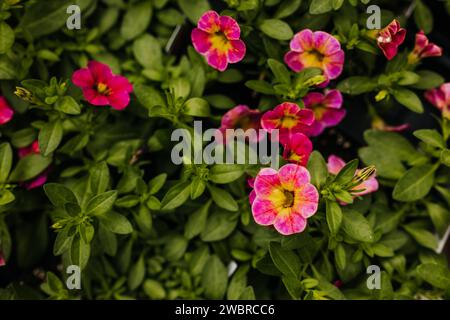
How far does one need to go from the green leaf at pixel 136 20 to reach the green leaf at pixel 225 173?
471mm

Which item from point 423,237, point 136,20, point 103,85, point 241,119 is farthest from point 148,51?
point 423,237

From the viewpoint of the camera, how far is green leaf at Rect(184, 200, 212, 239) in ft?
4.22

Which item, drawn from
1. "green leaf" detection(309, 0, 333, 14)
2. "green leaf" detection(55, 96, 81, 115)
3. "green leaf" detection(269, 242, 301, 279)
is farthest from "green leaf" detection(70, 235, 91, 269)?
"green leaf" detection(309, 0, 333, 14)

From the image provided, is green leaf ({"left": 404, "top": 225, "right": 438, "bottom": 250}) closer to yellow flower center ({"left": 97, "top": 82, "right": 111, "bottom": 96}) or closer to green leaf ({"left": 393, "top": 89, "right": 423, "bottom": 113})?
green leaf ({"left": 393, "top": 89, "right": 423, "bottom": 113})

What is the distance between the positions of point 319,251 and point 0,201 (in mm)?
744

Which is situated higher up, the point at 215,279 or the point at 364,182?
the point at 364,182

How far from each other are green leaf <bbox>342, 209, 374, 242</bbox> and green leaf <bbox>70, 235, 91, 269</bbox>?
0.54 m

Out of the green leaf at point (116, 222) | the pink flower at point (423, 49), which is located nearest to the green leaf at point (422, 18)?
the pink flower at point (423, 49)

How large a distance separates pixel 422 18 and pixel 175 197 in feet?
2.61

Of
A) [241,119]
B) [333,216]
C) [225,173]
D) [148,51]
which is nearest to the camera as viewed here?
[333,216]

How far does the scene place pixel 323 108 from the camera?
134 centimetres

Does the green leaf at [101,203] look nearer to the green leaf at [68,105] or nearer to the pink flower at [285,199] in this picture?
the green leaf at [68,105]

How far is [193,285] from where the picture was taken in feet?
4.44

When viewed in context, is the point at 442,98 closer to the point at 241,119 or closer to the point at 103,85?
the point at 241,119
